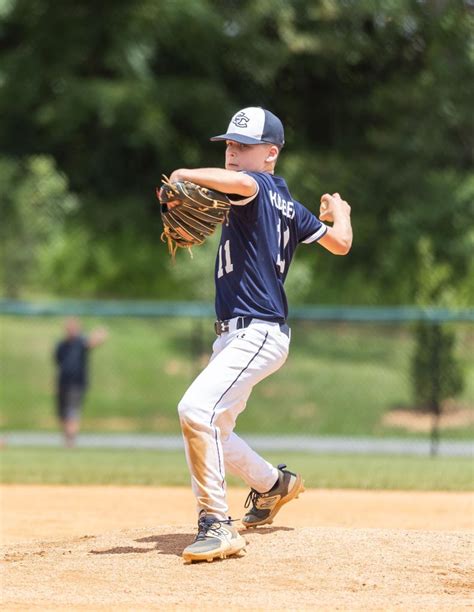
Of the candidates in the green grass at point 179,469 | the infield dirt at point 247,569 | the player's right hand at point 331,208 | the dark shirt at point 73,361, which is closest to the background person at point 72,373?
the dark shirt at point 73,361

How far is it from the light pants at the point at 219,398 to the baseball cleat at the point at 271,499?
72 cm

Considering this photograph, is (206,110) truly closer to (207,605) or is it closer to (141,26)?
(141,26)

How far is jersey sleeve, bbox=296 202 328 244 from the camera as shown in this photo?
586cm

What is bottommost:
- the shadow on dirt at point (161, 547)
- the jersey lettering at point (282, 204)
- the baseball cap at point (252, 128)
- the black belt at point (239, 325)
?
the shadow on dirt at point (161, 547)

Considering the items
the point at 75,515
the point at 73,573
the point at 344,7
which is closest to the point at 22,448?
the point at 75,515

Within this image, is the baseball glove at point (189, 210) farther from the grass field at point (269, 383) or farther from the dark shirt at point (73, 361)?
the grass field at point (269, 383)

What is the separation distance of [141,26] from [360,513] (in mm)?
21555

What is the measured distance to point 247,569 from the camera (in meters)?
5.39

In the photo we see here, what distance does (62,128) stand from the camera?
27.8m

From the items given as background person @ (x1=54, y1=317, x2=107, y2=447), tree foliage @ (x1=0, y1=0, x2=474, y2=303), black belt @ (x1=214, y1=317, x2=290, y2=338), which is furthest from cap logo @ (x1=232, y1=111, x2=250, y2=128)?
tree foliage @ (x1=0, y1=0, x2=474, y2=303)

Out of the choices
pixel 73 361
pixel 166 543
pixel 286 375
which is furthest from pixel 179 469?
pixel 286 375

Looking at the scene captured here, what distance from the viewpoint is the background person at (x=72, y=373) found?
16812mm

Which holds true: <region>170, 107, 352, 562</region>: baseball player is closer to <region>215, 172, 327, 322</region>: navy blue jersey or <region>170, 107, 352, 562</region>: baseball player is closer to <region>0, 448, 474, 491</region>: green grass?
<region>215, 172, 327, 322</region>: navy blue jersey

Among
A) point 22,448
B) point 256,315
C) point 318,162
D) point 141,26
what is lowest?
point 22,448
